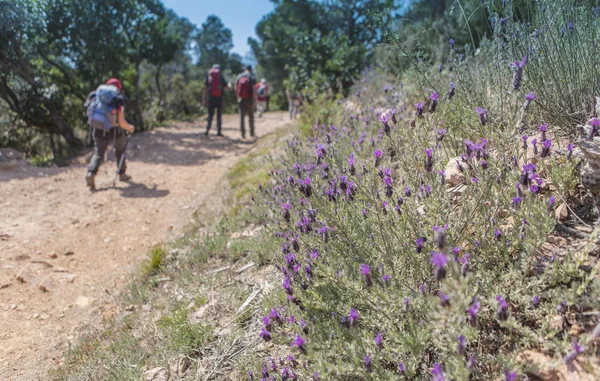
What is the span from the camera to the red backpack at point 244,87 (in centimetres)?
1092

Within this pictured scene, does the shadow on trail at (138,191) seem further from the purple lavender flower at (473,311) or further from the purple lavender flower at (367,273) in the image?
the purple lavender flower at (473,311)

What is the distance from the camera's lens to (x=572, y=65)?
281 cm

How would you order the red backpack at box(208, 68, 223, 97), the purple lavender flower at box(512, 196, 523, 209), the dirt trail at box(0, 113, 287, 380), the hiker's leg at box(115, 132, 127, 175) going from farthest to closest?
the red backpack at box(208, 68, 223, 97)
the hiker's leg at box(115, 132, 127, 175)
the dirt trail at box(0, 113, 287, 380)
the purple lavender flower at box(512, 196, 523, 209)

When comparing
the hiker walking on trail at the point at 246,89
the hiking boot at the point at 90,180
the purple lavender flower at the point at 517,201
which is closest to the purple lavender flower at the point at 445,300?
the purple lavender flower at the point at 517,201

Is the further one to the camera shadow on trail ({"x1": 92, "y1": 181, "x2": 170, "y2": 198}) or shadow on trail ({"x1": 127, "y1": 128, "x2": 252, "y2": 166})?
shadow on trail ({"x1": 127, "y1": 128, "x2": 252, "y2": 166})

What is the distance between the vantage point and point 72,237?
5188mm

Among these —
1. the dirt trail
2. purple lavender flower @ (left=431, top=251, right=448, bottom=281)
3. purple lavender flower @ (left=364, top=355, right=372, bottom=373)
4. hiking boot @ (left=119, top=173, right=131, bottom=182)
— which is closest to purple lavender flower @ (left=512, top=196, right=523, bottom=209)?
purple lavender flower @ (left=431, top=251, right=448, bottom=281)

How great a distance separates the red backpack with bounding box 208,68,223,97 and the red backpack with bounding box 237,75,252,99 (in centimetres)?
54

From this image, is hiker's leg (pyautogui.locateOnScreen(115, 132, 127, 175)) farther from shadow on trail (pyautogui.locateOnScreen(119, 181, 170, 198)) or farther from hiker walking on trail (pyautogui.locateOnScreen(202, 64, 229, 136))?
hiker walking on trail (pyautogui.locateOnScreen(202, 64, 229, 136))

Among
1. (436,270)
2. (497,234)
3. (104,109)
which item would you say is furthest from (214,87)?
(436,270)

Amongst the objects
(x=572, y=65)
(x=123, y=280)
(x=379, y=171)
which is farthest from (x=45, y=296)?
(x=572, y=65)

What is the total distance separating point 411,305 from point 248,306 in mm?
1349

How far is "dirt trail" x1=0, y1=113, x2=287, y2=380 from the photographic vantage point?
3.43 meters

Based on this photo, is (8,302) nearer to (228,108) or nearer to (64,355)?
(64,355)
